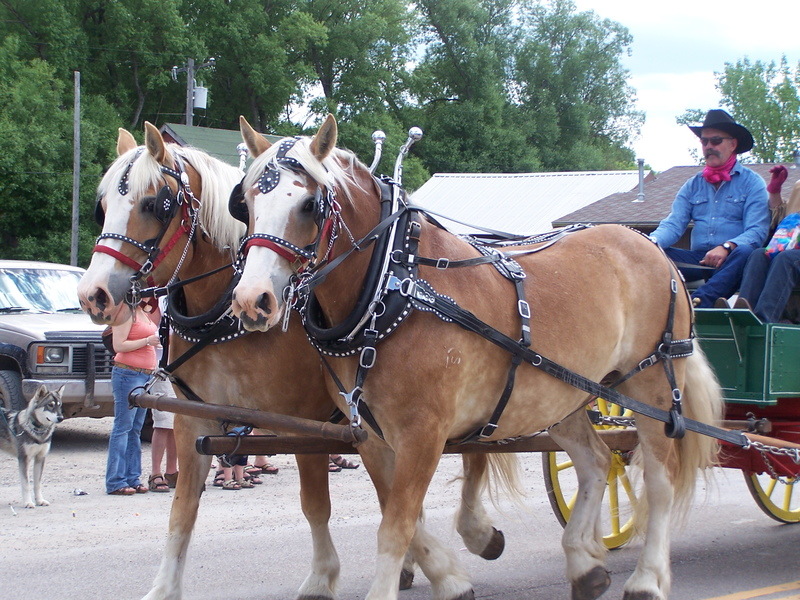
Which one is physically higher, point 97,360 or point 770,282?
point 770,282

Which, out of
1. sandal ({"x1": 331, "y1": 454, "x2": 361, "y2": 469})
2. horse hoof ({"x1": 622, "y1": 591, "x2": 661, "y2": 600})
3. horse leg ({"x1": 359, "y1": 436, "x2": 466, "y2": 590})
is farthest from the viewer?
sandal ({"x1": 331, "y1": 454, "x2": 361, "y2": 469})

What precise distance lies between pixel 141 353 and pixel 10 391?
110 inches

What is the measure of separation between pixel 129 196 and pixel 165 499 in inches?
159

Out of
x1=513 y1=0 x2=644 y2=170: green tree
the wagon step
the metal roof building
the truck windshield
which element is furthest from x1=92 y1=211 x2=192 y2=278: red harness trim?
x1=513 y1=0 x2=644 y2=170: green tree

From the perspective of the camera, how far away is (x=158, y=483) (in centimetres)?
774

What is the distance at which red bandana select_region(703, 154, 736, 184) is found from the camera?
5.80 metres

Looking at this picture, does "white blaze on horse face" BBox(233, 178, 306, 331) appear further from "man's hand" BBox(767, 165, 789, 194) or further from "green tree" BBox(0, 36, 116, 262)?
"green tree" BBox(0, 36, 116, 262)

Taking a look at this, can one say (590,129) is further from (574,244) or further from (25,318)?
(574,244)

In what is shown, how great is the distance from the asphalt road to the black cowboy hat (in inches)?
86.8

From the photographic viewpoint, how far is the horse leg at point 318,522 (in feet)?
14.9

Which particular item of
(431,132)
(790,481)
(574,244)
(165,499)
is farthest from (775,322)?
(431,132)

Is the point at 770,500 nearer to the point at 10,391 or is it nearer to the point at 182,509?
the point at 182,509

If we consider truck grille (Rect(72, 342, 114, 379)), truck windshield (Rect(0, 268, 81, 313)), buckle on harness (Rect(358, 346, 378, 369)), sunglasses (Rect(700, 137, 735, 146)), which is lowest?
truck grille (Rect(72, 342, 114, 379))

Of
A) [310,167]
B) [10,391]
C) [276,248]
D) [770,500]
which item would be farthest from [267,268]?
[10,391]
